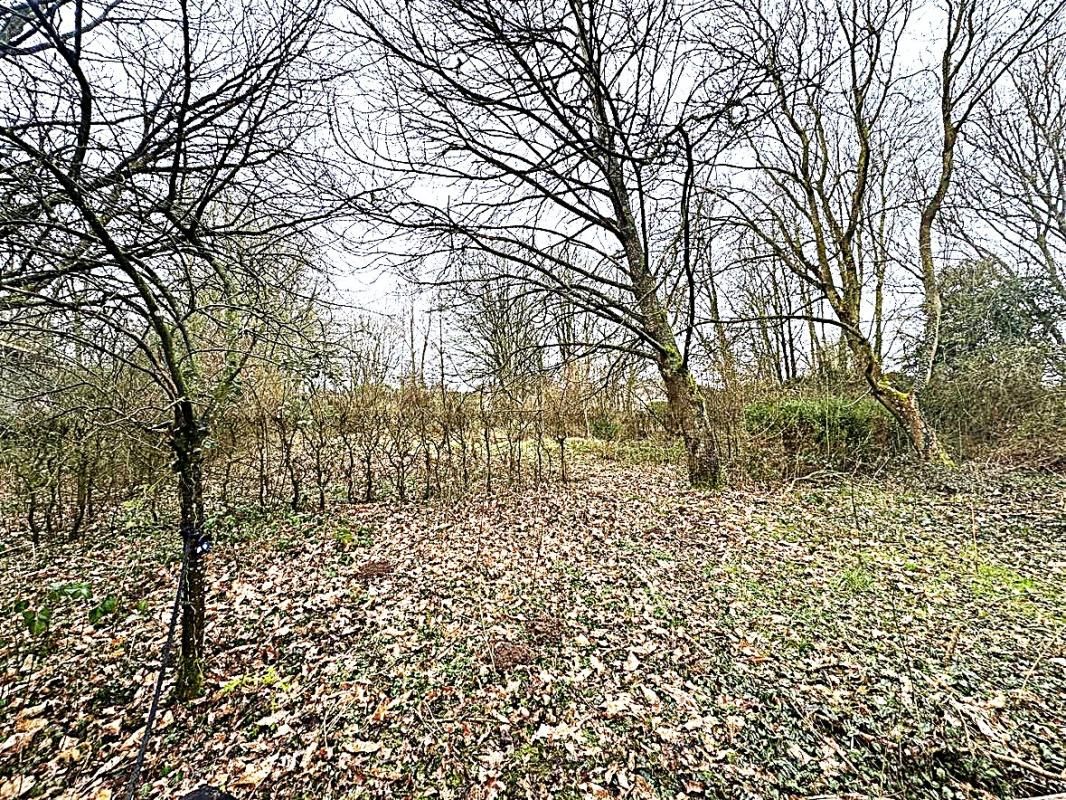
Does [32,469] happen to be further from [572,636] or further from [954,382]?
[954,382]

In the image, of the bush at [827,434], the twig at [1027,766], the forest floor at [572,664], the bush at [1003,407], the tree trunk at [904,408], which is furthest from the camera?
the bush at [827,434]

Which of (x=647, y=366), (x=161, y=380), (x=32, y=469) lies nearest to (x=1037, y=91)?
(x=647, y=366)

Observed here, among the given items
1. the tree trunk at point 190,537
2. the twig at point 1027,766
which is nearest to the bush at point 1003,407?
the twig at point 1027,766

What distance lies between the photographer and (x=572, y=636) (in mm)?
3174

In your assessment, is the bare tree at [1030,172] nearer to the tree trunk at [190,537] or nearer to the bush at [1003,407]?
the bush at [1003,407]

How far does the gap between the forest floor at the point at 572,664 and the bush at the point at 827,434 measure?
75.7 inches

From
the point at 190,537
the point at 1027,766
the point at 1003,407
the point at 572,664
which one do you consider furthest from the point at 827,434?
the point at 190,537

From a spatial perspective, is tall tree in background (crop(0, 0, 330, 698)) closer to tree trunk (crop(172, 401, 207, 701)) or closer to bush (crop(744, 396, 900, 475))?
Answer: tree trunk (crop(172, 401, 207, 701))

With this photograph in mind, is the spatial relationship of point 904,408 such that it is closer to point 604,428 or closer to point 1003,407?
point 1003,407

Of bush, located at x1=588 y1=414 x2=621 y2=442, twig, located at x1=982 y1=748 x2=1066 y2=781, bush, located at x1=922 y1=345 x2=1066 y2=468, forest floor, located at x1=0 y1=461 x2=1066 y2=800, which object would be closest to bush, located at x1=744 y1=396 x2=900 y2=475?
bush, located at x1=922 y1=345 x2=1066 y2=468

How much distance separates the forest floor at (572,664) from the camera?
6.90 feet

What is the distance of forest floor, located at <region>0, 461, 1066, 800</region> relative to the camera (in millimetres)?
→ 2104

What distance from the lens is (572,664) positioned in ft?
9.44

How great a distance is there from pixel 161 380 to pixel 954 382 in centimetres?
1018
